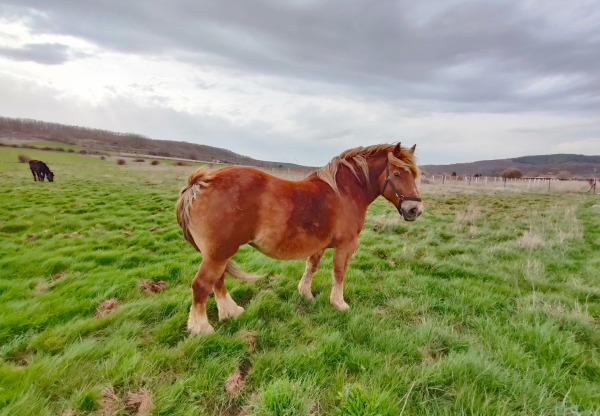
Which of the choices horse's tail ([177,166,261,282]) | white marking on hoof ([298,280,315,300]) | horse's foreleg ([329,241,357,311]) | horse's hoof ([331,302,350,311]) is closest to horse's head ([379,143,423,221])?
horse's foreleg ([329,241,357,311])

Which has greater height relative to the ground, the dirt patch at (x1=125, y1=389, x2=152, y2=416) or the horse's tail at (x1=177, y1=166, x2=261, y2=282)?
the horse's tail at (x1=177, y1=166, x2=261, y2=282)

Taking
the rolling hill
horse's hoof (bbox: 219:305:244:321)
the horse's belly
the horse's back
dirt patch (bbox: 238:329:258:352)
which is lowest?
dirt patch (bbox: 238:329:258:352)

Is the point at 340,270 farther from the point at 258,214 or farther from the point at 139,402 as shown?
the point at 139,402

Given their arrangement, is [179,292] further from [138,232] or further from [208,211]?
[138,232]

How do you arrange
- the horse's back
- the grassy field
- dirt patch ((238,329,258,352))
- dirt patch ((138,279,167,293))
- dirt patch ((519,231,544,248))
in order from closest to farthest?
1. the grassy field
2. dirt patch ((238,329,258,352))
3. the horse's back
4. dirt patch ((138,279,167,293))
5. dirt patch ((519,231,544,248))

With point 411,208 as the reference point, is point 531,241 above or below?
below

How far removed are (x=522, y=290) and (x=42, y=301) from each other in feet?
24.8

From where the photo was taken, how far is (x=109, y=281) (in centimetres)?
473

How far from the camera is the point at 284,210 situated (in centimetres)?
360

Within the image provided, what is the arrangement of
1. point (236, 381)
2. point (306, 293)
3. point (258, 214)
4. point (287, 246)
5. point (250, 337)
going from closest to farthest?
point (236, 381)
point (250, 337)
point (258, 214)
point (287, 246)
point (306, 293)

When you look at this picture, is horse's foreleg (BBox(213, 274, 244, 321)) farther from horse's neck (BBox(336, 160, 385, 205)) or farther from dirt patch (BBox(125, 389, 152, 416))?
horse's neck (BBox(336, 160, 385, 205))

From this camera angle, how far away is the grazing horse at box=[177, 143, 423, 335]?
3377 mm

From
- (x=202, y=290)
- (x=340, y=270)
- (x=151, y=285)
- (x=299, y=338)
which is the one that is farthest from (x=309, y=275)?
(x=151, y=285)

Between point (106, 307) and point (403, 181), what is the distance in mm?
4469
